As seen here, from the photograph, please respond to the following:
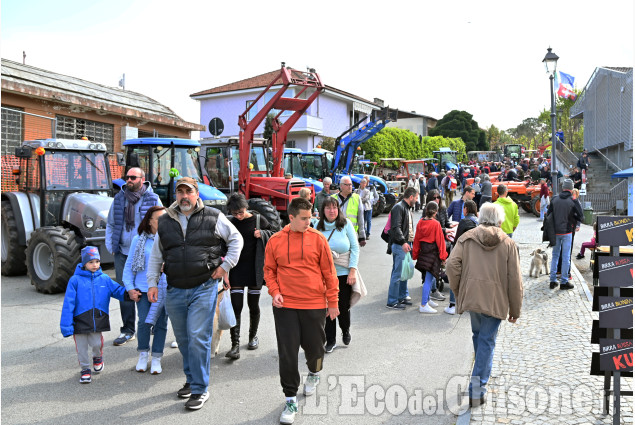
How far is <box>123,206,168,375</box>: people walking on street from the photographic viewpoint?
5492 mm

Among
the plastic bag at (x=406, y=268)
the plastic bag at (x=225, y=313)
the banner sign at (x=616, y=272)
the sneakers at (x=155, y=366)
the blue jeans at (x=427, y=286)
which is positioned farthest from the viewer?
the plastic bag at (x=406, y=268)

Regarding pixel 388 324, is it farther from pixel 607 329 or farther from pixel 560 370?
pixel 607 329

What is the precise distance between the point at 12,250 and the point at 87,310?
19.9 feet

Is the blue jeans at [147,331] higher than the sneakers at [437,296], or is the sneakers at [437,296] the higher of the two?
the blue jeans at [147,331]

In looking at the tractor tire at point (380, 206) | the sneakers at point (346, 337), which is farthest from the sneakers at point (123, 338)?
the tractor tire at point (380, 206)

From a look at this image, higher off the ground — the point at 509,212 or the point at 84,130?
the point at 84,130

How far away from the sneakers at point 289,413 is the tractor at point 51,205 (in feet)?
19.5

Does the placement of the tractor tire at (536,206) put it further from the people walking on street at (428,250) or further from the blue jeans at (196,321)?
the blue jeans at (196,321)

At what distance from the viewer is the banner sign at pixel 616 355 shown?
13.9ft

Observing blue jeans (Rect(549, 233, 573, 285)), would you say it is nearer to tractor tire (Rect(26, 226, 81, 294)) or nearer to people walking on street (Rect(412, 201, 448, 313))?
people walking on street (Rect(412, 201, 448, 313))

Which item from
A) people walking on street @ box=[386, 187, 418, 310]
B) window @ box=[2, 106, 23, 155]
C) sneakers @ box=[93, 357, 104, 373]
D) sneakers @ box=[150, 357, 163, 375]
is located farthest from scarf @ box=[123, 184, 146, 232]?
window @ box=[2, 106, 23, 155]

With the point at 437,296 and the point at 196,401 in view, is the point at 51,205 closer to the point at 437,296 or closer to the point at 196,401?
the point at 196,401

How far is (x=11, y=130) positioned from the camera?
16.0 m

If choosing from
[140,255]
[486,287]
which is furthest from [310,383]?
[140,255]
